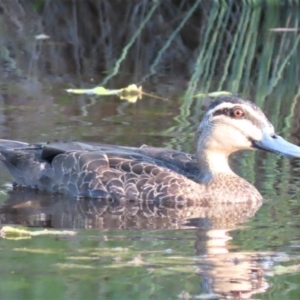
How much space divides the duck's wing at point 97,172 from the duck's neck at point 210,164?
0.18m

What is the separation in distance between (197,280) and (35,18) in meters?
12.6

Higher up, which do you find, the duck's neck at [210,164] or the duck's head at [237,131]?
the duck's head at [237,131]

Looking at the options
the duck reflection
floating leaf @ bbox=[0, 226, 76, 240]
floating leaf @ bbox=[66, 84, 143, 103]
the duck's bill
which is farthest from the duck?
floating leaf @ bbox=[66, 84, 143, 103]

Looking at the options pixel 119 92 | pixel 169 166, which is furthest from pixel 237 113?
pixel 119 92

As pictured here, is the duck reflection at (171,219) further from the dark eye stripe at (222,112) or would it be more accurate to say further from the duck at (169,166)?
the dark eye stripe at (222,112)

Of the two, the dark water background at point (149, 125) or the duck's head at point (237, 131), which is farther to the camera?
the duck's head at point (237, 131)

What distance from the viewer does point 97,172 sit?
32.9 feet

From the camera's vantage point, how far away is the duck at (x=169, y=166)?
32.2ft

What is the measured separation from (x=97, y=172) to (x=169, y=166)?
2.04 ft

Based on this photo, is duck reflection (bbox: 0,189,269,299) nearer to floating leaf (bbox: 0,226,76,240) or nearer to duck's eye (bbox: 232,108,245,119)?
floating leaf (bbox: 0,226,76,240)

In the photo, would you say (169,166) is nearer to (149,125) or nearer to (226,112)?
(226,112)

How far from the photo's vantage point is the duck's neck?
10078 millimetres

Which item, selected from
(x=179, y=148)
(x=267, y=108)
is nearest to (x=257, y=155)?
(x=179, y=148)

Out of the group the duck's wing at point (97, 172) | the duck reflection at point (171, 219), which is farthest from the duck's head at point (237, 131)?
the duck reflection at point (171, 219)
